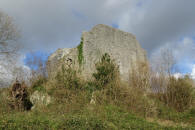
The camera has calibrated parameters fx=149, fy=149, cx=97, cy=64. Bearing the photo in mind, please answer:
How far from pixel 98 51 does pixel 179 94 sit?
19.8 feet

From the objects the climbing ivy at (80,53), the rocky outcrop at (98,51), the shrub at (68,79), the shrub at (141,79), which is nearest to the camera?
the shrub at (68,79)

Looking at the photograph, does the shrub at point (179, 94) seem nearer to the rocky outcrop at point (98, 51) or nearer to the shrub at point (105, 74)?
the rocky outcrop at point (98, 51)

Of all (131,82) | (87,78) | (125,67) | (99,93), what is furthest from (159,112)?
(125,67)

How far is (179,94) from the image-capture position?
27.2 ft

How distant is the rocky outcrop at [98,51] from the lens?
10.5 meters

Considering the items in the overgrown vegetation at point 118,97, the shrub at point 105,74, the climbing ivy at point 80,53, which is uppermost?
the climbing ivy at point 80,53

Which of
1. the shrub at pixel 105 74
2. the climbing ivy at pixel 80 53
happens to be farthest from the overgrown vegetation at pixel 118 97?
the climbing ivy at pixel 80 53

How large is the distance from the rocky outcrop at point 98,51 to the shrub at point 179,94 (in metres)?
2.75

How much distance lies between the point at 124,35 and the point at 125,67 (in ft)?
9.92

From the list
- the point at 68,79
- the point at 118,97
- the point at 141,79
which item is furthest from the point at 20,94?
the point at 141,79

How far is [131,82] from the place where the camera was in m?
8.93

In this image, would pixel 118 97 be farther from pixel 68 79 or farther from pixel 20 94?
pixel 20 94

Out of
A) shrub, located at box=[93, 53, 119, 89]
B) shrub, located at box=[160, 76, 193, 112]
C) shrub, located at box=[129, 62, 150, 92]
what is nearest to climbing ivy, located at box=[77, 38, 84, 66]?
shrub, located at box=[93, 53, 119, 89]

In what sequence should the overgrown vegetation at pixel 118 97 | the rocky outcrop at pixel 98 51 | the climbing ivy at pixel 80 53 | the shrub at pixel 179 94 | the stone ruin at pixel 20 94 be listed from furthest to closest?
the climbing ivy at pixel 80 53
the rocky outcrop at pixel 98 51
the shrub at pixel 179 94
the stone ruin at pixel 20 94
the overgrown vegetation at pixel 118 97
